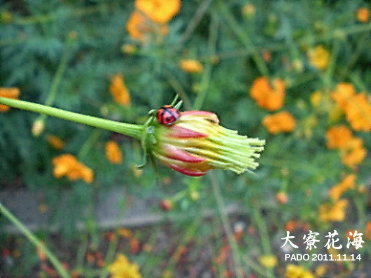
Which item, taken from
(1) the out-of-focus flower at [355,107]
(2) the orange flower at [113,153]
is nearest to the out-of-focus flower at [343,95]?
(1) the out-of-focus flower at [355,107]

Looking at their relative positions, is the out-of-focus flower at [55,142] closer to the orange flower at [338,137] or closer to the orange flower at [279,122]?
the orange flower at [279,122]

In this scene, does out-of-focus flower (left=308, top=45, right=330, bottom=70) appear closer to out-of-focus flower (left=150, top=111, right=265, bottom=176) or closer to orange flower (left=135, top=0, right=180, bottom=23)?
orange flower (left=135, top=0, right=180, bottom=23)

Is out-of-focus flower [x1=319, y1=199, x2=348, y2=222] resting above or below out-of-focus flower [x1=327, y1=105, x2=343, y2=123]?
below

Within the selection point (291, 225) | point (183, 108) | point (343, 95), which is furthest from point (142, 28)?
point (291, 225)

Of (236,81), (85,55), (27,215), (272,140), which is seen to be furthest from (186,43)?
(27,215)

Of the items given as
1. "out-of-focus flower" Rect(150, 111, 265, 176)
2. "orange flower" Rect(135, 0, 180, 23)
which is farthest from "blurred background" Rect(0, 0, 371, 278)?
Answer: "out-of-focus flower" Rect(150, 111, 265, 176)
